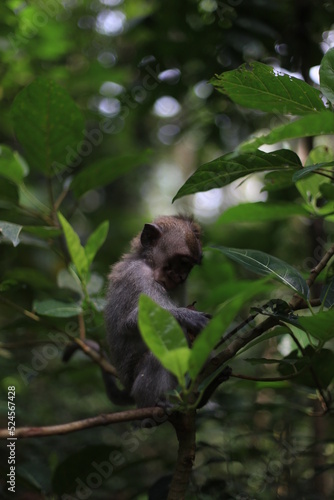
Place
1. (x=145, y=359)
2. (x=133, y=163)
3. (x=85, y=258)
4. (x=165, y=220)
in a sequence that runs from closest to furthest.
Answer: (x=85, y=258), (x=145, y=359), (x=133, y=163), (x=165, y=220)

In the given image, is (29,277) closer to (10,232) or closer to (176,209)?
(10,232)

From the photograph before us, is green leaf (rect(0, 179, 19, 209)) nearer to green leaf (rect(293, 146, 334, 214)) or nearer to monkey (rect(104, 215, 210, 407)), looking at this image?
monkey (rect(104, 215, 210, 407))

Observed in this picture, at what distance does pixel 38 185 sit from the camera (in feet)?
24.2

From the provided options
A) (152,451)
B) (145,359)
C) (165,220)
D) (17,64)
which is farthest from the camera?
(152,451)

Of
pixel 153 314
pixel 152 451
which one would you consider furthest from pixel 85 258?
pixel 152 451

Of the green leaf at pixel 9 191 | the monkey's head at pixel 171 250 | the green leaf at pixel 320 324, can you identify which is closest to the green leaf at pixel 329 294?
the green leaf at pixel 320 324

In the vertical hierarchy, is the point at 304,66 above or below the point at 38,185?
above

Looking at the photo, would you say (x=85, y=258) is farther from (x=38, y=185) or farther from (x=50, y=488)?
(x=38, y=185)

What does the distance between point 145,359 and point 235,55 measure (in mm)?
2290

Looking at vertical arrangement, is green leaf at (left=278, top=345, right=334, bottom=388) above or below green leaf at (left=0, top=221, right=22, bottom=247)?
below

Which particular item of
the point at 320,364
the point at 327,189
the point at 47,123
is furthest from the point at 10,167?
the point at 320,364

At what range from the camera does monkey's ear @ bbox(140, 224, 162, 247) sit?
3.58 metres

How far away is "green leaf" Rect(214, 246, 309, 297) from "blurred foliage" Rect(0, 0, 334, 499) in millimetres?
131

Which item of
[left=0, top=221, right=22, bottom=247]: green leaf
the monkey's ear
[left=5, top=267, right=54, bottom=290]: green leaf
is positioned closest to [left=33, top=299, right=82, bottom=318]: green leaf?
[left=0, top=221, right=22, bottom=247]: green leaf
